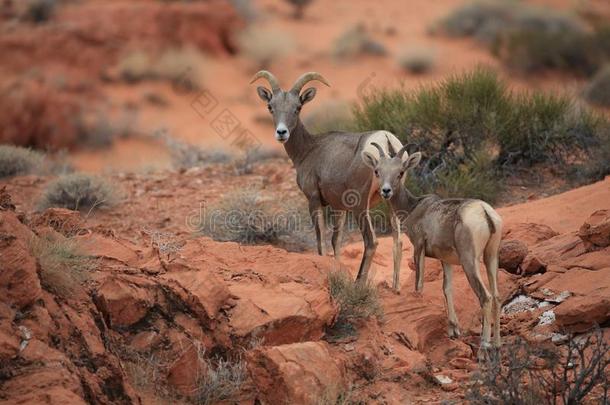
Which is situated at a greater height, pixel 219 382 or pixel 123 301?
pixel 123 301

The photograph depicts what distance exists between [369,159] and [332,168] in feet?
3.16

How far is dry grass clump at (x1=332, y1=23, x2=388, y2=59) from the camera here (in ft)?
103

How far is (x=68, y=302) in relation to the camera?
255 inches

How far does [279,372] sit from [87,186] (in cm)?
877

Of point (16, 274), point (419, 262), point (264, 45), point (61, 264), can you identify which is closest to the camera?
point (16, 274)

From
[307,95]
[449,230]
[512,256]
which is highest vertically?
[307,95]

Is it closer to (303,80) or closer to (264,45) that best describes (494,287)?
(303,80)

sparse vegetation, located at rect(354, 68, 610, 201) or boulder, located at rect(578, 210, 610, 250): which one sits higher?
boulder, located at rect(578, 210, 610, 250)

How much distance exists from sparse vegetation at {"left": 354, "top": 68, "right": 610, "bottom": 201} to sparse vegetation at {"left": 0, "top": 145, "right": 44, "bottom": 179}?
6565 mm

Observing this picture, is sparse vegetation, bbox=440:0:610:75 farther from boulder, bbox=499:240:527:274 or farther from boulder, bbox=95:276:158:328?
boulder, bbox=95:276:158:328

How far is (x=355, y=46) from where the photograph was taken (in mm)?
31562

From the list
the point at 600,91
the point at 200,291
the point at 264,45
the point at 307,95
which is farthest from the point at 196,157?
the point at 264,45

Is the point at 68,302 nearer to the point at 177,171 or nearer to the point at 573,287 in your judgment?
the point at 573,287

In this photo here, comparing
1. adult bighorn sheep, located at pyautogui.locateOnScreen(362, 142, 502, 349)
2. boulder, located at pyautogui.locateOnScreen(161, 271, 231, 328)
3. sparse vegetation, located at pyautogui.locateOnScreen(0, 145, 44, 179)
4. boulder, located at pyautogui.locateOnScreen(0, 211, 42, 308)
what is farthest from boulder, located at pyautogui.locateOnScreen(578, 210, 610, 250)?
sparse vegetation, located at pyautogui.locateOnScreen(0, 145, 44, 179)
